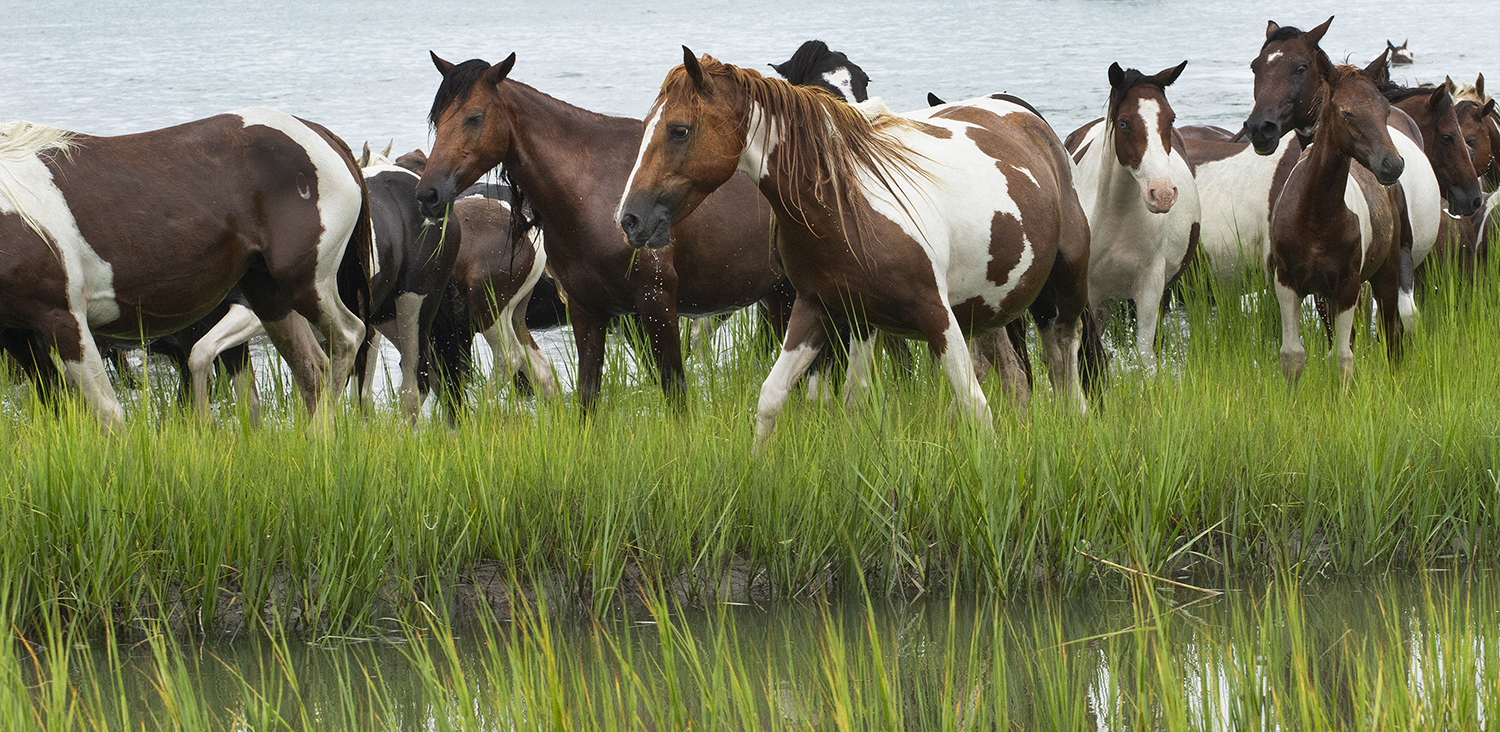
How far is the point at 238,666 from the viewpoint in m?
3.66

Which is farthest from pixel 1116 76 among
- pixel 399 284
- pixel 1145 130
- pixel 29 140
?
pixel 29 140

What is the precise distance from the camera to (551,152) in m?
5.82

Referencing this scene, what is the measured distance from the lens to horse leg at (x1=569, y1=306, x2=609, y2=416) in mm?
5945

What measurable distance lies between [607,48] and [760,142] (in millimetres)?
57688

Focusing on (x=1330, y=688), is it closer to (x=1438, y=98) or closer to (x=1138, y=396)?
(x=1138, y=396)

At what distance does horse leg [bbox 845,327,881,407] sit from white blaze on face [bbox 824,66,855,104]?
2486mm

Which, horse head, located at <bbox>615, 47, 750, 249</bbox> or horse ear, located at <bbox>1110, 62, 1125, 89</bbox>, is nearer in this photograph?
horse head, located at <bbox>615, 47, 750, 249</bbox>

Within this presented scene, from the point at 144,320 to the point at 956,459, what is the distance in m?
3.46

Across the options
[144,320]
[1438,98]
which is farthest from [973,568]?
[1438,98]

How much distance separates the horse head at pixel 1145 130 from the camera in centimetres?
596

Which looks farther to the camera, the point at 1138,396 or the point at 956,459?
the point at 1138,396

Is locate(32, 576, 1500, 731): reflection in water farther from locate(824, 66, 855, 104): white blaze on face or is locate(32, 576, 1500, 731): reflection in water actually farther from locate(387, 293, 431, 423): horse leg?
locate(824, 66, 855, 104): white blaze on face

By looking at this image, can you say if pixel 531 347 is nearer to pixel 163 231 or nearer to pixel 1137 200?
pixel 163 231

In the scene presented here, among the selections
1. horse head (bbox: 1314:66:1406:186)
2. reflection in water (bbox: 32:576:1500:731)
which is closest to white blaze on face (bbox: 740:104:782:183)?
reflection in water (bbox: 32:576:1500:731)
